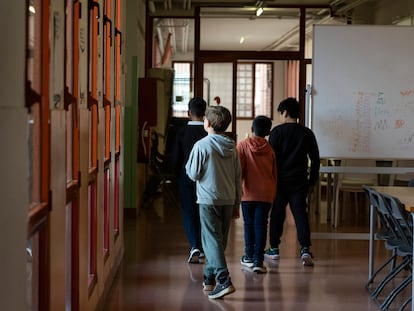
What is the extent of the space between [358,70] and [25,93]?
202 inches

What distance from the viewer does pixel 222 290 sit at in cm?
462

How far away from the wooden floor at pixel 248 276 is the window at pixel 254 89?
30.1 ft

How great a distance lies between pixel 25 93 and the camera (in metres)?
2.07

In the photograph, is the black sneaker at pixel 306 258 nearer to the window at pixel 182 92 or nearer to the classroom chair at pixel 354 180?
the classroom chair at pixel 354 180

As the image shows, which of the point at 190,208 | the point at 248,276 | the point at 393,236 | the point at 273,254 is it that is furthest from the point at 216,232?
the point at 273,254

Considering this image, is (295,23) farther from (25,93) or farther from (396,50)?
(25,93)

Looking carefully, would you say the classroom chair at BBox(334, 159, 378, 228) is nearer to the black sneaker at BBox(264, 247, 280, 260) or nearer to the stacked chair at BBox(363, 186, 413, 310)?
the black sneaker at BBox(264, 247, 280, 260)

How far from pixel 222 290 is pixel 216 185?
0.73 meters

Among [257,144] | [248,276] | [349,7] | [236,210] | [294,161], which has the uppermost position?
[349,7]

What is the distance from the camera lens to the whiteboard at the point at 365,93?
669 cm

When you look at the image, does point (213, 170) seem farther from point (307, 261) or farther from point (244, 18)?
point (244, 18)

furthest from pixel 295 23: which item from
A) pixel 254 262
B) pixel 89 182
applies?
pixel 89 182

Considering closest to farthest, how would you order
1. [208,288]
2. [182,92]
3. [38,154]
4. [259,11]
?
1. [38,154]
2. [208,288]
3. [259,11]
4. [182,92]

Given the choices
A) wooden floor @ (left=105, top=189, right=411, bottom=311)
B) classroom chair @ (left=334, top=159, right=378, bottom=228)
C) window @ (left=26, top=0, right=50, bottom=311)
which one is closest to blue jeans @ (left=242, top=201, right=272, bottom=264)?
wooden floor @ (left=105, top=189, right=411, bottom=311)
